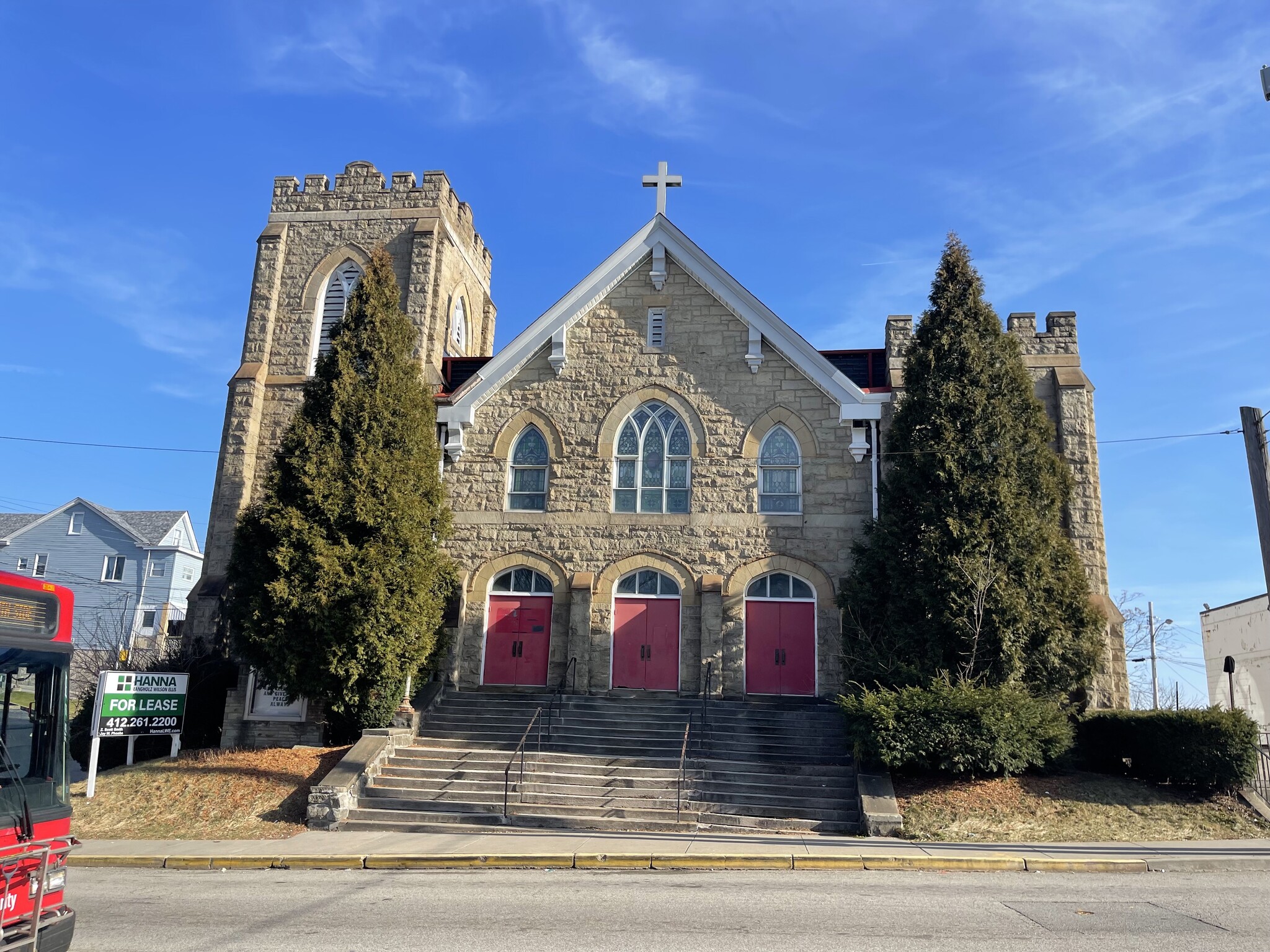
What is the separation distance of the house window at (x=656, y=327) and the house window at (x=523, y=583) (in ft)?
17.9

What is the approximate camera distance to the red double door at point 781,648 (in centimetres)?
1825

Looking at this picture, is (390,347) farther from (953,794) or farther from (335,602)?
(953,794)

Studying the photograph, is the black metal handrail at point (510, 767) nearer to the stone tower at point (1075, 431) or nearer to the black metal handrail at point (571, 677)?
the black metal handrail at point (571, 677)

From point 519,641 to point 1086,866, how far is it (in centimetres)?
1114

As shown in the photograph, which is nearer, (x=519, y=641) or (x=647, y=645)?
(x=647, y=645)

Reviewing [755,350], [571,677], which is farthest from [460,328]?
[571,677]

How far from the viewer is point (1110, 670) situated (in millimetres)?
17500

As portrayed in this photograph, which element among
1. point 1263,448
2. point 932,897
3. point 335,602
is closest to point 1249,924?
point 932,897

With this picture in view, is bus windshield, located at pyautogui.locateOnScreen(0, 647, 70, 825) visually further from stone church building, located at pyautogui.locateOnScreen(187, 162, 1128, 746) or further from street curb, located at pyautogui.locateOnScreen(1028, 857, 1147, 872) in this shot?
stone church building, located at pyautogui.locateOnScreen(187, 162, 1128, 746)

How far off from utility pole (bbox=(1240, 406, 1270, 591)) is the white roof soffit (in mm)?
8348

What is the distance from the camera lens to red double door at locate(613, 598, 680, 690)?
61.0 feet

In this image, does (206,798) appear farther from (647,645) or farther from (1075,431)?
(1075,431)

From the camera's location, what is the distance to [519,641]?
62.7 feet

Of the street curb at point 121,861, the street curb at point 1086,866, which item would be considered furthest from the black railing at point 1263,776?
the street curb at point 121,861
